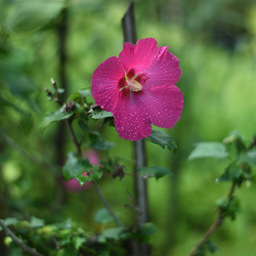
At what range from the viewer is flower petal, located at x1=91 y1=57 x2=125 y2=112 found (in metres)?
0.35

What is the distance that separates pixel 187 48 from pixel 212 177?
2.15 ft

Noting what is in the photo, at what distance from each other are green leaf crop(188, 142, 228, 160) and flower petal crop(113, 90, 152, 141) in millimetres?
163

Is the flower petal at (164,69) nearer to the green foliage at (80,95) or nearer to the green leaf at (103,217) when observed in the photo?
the green foliage at (80,95)

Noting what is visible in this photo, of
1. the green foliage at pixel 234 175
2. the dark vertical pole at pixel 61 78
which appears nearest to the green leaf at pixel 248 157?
the green foliage at pixel 234 175

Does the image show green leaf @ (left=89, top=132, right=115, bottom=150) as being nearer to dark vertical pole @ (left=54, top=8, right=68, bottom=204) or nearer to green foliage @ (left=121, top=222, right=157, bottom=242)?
green foliage @ (left=121, top=222, right=157, bottom=242)

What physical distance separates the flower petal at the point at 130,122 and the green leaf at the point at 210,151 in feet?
0.54

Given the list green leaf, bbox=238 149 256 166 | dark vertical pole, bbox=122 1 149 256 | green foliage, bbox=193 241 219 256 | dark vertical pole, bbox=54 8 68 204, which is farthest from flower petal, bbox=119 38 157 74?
dark vertical pole, bbox=54 8 68 204

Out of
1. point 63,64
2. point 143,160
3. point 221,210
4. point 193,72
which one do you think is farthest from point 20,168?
point 193,72

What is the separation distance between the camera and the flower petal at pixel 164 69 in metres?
0.38

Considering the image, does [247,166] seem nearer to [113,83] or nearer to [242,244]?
[113,83]

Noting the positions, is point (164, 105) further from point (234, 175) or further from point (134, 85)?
point (234, 175)

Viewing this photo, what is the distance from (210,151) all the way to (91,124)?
0.72m

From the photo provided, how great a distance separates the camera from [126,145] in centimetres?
159

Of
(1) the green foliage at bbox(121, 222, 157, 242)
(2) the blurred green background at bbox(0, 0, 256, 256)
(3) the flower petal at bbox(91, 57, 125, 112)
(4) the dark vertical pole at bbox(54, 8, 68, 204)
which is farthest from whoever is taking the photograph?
(4) the dark vertical pole at bbox(54, 8, 68, 204)
